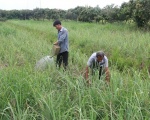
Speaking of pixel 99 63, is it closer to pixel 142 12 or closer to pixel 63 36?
pixel 63 36

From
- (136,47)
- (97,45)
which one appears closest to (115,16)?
(97,45)

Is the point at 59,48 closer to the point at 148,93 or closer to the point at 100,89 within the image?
the point at 100,89

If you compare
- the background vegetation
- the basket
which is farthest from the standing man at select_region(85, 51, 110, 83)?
the background vegetation

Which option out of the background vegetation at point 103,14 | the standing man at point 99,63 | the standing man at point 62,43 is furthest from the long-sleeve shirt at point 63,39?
the background vegetation at point 103,14

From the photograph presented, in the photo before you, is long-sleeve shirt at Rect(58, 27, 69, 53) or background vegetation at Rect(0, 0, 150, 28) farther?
background vegetation at Rect(0, 0, 150, 28)

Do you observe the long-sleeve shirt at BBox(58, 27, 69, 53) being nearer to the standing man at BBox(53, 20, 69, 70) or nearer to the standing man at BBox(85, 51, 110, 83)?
the standing man at BBox(53, 20, 69, 70)

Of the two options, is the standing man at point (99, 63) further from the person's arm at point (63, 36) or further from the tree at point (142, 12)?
the tree at point (142, 12)

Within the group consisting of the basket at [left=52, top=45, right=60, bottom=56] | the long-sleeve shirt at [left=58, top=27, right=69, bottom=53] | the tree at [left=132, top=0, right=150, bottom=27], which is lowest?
the basket at [left=52, top=45, right=60, bottom=56]

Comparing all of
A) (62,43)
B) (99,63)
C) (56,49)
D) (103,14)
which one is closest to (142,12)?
(62,43)

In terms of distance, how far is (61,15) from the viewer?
138 ft

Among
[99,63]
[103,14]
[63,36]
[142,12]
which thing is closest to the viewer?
[99,63]

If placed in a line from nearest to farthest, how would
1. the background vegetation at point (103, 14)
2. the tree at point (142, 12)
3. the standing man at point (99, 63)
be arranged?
1. the standing man at point (99, 63)
2. the tree at point (142, 12)
3. the background vegetation at point (103, 14)

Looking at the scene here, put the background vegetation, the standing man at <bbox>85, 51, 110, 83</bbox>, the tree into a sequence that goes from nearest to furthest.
Result: the standing man at <bbox>85, 51, 110, 83</bbox>
the tree
the background vegetation

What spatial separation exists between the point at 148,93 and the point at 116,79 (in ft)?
1.89
